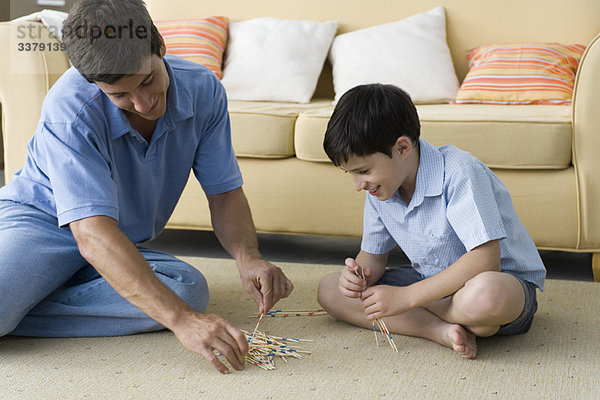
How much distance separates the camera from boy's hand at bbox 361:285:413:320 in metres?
1.42

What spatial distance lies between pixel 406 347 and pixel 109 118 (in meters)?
0.77

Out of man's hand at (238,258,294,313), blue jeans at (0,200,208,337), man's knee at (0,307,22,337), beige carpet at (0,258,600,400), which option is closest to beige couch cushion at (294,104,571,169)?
beige carpet at (0,258,600,400)

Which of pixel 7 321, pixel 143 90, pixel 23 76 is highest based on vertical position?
pixel 143 90

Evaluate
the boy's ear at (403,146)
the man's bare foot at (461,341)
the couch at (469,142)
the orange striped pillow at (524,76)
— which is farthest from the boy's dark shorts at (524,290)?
the orange striped pillow at (524,76)

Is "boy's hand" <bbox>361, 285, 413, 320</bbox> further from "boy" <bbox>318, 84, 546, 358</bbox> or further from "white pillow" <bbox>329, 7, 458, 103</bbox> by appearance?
"white pillow" <bbox>329, 7, 458, 103</bbox>

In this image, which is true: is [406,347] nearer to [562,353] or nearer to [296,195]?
[562,353]

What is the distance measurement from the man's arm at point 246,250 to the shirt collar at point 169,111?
0.26m

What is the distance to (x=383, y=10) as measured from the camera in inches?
111

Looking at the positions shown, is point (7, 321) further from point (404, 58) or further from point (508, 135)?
point (404, 58)

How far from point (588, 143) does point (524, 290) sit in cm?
68

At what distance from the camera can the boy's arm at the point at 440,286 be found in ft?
4.58

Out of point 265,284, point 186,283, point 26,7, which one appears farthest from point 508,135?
point 26,7

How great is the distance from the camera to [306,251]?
246cm

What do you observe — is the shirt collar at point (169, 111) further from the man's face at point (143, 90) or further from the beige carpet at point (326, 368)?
the beige carpet at point (326, 368)
